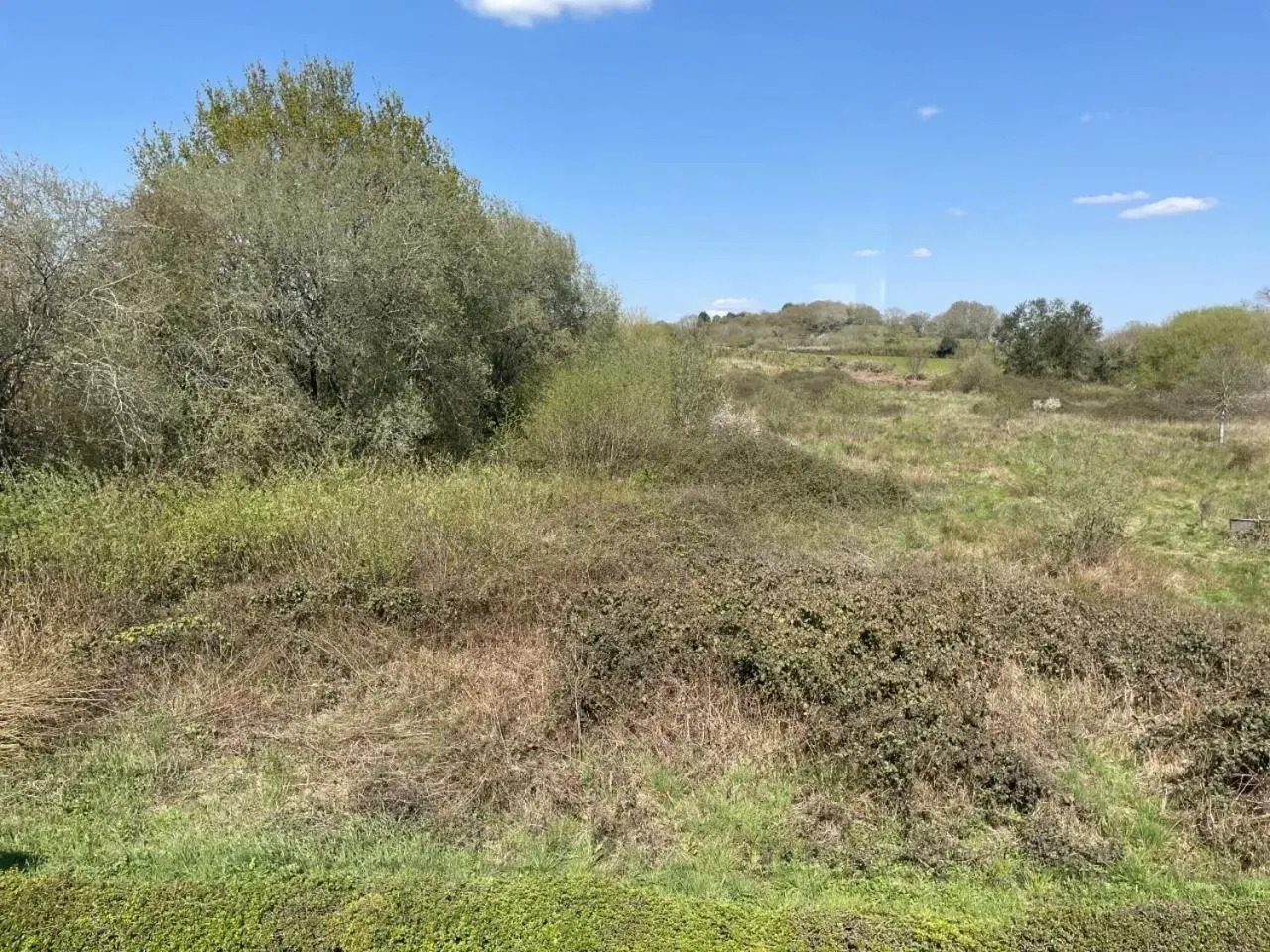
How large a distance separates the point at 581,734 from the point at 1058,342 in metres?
42.0

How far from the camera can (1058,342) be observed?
38031 mm

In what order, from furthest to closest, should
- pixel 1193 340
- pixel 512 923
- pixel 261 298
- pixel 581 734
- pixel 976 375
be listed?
1. pixel 976 375
2. pixel 1193 340
3. pixel 261 298
4. pixel 581 734
5. pixel 512 923

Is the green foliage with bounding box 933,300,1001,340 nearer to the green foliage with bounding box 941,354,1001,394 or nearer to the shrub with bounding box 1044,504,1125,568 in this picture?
the green foliage with bounding box 941,354,1001,394

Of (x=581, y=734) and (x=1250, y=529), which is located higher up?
(x=1250, y=529)

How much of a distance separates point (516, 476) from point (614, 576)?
3450 mm

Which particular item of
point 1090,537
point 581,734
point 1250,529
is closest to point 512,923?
point 581,734

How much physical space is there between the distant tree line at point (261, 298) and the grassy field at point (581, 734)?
67.3 inches

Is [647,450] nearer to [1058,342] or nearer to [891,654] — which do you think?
[891,654]

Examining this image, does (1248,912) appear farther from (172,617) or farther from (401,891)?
(172,617)

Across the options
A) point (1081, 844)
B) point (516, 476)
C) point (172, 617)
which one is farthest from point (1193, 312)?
point (172, 617)

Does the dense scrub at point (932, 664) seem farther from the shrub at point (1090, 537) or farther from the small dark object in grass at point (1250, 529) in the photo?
the small dark object in grass at point (1250, 529)

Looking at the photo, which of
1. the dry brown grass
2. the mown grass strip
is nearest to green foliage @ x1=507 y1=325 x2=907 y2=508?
the dry brown grass

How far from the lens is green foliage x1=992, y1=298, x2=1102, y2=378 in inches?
1496

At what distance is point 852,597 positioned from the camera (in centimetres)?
516
